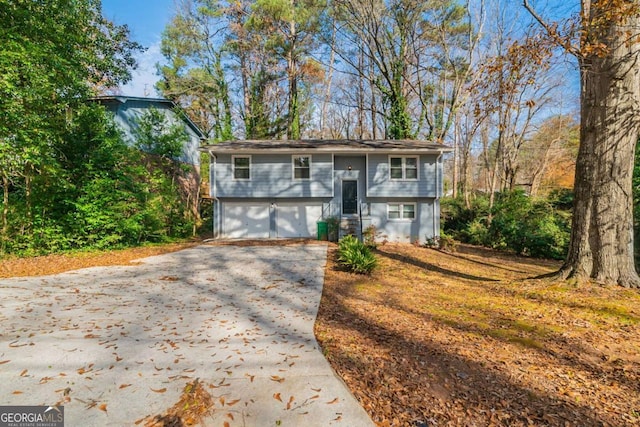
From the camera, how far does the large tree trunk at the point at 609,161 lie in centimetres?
481

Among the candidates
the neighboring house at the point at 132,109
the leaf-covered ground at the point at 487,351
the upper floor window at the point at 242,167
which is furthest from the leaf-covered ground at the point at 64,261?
the leaf-covered ground at the point at 487,351

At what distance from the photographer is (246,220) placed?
14203mm

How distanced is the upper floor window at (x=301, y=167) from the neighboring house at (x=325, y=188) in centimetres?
5

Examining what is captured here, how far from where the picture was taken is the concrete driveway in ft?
7.46

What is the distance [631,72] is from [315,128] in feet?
72.8

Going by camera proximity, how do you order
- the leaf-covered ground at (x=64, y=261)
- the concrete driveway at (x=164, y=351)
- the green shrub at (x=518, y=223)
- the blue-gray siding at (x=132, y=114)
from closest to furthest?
the concrete driveway at (x=164, y=351) < the leaf-covered ground at (x=64, y=261) < the green shrub at (x=518, y=223) < the blue-gray siding at (x=132, y=114)

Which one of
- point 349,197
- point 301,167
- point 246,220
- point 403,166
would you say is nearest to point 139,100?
point 246,220

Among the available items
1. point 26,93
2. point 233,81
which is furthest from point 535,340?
point 233,81

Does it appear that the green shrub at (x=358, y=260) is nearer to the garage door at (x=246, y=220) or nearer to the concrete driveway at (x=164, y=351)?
the concrete driveway at (x=164, y=351)

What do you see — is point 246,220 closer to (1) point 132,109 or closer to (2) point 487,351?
(1) point 132,109

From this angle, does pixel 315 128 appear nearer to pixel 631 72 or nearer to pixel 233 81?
pixel 233 81

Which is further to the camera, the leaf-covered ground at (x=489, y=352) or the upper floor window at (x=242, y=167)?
the upper floor window at (x=242, y=167)

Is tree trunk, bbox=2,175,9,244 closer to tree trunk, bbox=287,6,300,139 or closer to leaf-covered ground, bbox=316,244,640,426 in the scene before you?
leaf-covered ground, bbox=316,244,640,426

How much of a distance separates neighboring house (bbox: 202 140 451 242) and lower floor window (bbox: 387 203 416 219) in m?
0.05
